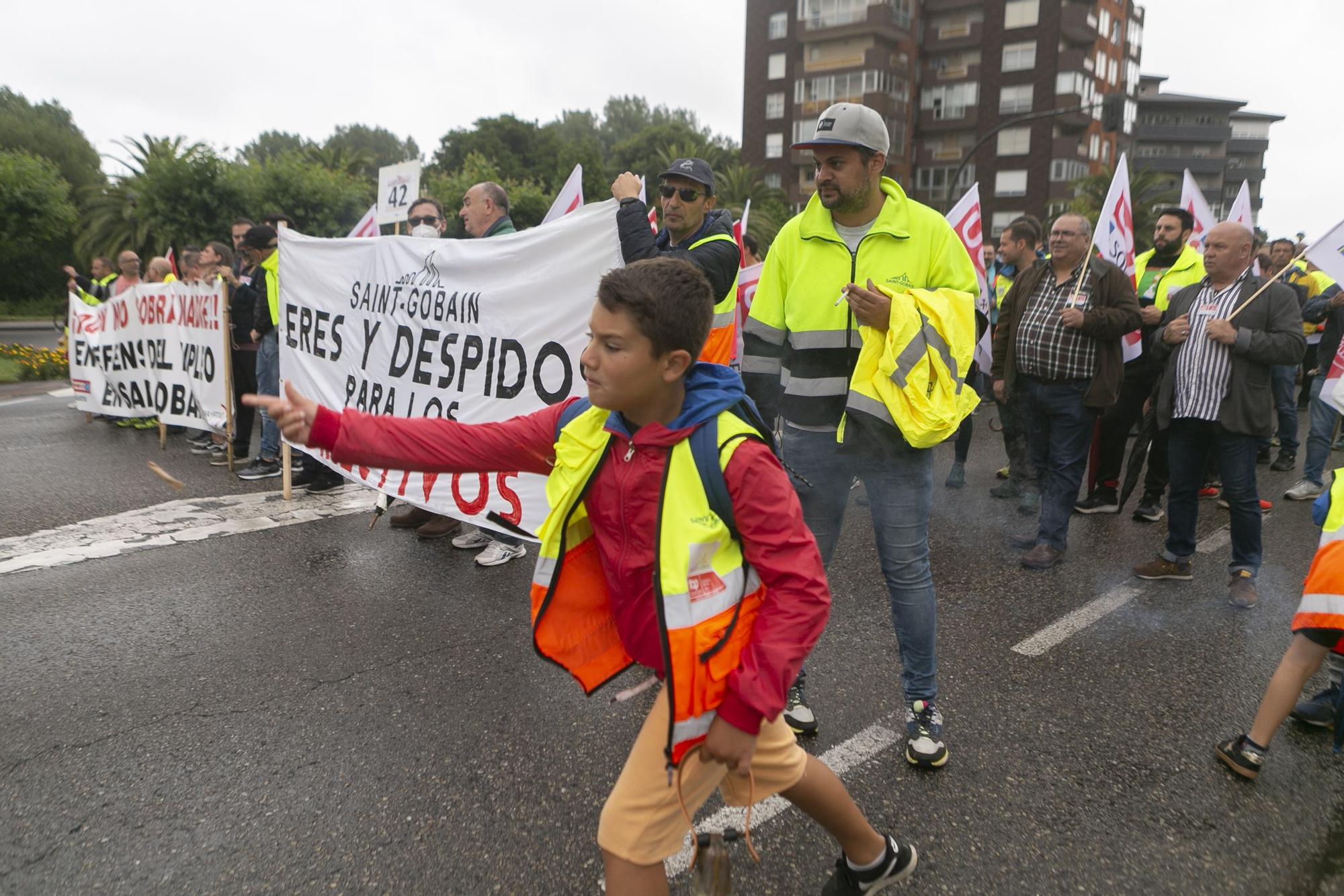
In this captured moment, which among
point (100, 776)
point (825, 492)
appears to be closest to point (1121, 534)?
point (825, 492)

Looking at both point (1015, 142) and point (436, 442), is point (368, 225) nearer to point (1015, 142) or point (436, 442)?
point (436, 442)

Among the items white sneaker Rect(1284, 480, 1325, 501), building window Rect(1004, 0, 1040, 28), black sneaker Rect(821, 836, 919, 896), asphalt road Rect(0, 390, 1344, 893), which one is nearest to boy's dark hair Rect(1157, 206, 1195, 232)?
A: white sneaker Rect(1284, 480, 1325, 501)

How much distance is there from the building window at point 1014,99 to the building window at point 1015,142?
47.4 inches

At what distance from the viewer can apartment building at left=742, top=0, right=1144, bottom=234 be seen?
54.6 m

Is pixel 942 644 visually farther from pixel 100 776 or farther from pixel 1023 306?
pixel 100 776

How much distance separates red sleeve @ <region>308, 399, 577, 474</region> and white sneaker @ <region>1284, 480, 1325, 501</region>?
7089 millimetres

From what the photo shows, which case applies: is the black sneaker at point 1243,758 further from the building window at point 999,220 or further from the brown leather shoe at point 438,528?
the building window at point 999,220

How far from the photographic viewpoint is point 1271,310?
4.70 meters

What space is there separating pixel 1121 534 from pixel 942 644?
2679 millimetres

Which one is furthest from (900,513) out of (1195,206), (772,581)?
(1195,206)

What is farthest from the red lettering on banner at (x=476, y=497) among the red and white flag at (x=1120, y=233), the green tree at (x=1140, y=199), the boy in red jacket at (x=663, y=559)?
the green tree at (x=1140, y=199)

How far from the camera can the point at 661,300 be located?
6.06ft

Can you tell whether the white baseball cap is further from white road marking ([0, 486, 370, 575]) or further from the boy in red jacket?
white road marking ([0, 486, 370, 575])

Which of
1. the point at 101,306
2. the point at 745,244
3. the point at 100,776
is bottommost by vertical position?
the point at 100,776
